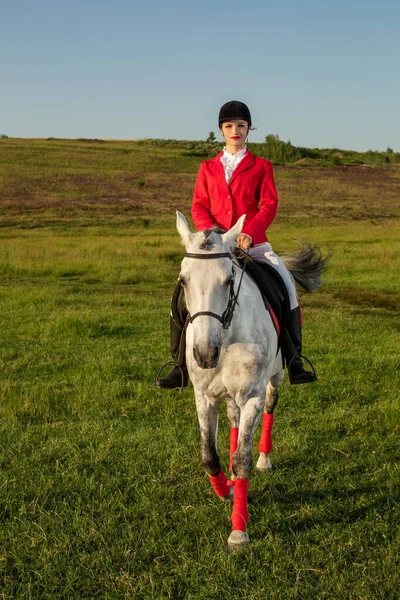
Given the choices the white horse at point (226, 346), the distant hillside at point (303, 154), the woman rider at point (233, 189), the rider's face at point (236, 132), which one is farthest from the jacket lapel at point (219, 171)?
the distant hillside at point (303, 154)

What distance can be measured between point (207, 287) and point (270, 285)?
1384 mm

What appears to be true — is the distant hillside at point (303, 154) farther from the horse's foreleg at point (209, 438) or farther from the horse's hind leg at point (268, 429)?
the horse's foreleg at point (209, 438)

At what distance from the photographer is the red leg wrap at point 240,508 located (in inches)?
173

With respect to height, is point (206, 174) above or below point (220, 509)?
above

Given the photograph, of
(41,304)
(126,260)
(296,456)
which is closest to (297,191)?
(126,260)

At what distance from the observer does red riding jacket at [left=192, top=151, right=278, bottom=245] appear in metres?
5.22

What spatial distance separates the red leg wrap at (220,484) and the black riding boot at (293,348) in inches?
51.4

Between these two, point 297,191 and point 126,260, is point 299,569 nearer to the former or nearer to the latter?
point 126,260

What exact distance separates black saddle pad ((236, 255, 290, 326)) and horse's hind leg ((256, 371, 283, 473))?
0.92m

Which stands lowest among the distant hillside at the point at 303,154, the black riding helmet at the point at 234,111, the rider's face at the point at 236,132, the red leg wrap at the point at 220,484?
the red leg wrap at the point at 220,484

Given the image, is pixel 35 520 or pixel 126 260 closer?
pixel 35 520

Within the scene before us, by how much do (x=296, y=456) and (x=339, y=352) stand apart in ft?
14.3

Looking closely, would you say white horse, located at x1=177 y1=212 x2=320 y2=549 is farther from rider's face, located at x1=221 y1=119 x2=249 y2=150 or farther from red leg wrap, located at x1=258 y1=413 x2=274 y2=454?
rider's face, located at x1=221 y1=119 x2=249 y2=150

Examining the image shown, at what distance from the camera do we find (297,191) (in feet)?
176
